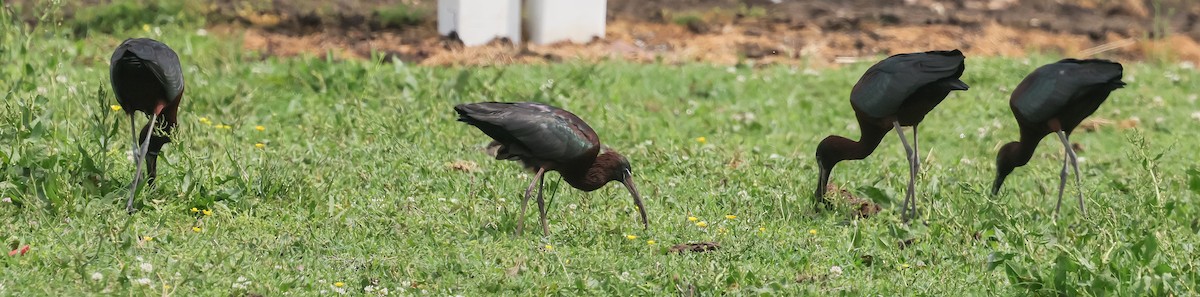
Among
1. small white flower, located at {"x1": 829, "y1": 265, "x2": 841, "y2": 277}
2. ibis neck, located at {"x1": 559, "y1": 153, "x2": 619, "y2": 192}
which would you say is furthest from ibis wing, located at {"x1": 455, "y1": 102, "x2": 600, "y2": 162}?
small white flower, located at {"x1": 829, "y1": 265, "x2": 841, "y2": 277}

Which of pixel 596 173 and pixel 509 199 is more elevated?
pixel 596 173

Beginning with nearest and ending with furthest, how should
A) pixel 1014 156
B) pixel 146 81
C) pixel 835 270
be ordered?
pixel 835 270, pixel 146 81, pixel 1014 156

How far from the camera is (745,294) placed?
4961 millimetres

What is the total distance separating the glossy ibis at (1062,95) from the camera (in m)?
5.65

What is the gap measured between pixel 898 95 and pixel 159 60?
9.05ft

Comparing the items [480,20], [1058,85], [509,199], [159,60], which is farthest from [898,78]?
[480,20]

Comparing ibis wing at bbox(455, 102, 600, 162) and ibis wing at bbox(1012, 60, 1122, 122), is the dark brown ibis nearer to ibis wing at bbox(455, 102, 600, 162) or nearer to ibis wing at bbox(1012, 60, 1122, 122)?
ibis wing at bbox(455, 102, 600, 162)

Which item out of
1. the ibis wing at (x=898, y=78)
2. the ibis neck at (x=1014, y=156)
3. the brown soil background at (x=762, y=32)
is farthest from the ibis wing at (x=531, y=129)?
the brown soil background at (x=762, y=32)

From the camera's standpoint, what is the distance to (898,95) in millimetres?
5707

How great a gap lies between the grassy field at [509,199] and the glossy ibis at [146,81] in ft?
0.36

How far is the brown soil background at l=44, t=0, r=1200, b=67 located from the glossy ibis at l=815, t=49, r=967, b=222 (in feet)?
11.9

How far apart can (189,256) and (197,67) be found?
3.72 metres

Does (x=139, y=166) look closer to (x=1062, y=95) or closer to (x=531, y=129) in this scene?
(x=531, y=129)

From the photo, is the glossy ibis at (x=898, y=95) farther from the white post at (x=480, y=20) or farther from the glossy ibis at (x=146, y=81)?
the white post at (x=480, y=20)
